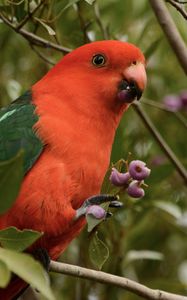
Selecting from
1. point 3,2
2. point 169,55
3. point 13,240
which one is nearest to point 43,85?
point 3,2

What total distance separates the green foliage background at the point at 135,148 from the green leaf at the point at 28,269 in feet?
3.90

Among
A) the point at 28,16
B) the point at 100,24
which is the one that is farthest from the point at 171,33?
the point at 100,24

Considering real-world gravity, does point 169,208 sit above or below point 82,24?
below

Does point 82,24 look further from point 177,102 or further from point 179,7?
point 177,102

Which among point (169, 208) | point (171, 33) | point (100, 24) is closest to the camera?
point (171, 33)

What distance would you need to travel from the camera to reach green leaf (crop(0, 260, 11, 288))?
4.87ft

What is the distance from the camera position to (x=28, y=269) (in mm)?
1523

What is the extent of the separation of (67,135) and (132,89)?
282 millimetres

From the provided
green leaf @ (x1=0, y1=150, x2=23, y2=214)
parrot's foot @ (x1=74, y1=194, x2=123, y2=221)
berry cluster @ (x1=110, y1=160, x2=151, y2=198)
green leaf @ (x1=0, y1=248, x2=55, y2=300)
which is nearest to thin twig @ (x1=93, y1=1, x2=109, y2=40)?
parrot's foot @ (x1=74, y1=194, x2=123, y2=221)

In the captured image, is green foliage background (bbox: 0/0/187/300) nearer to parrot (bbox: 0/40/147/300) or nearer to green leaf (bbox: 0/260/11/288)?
parrot (bbox: 0/40/147/300)

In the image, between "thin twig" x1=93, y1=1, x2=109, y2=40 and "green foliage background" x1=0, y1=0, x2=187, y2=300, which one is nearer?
"thin twig" x1=93, y1=1, x2=109, y2=40

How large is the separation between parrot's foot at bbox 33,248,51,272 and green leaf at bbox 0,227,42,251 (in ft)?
1.88

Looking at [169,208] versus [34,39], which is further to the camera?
[169,208]

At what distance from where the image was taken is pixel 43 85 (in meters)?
2.60
